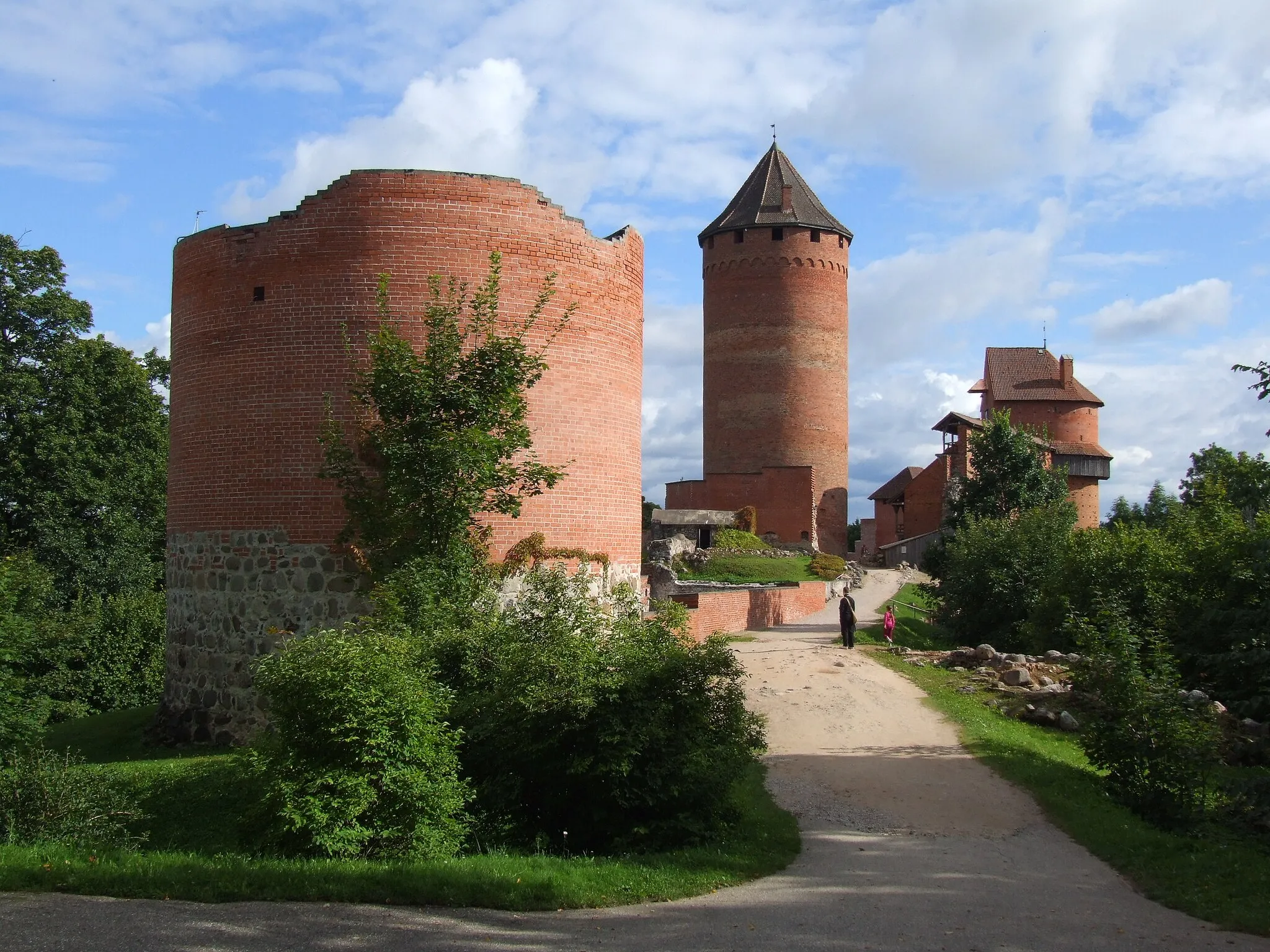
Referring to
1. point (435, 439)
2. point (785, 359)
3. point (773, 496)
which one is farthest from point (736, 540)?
point (435, 439)

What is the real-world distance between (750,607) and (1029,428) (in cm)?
2805

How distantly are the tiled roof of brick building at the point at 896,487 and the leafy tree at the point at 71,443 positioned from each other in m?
38.8

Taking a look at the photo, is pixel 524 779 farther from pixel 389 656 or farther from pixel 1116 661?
pixel 1116 661

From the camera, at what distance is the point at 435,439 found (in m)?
12.1

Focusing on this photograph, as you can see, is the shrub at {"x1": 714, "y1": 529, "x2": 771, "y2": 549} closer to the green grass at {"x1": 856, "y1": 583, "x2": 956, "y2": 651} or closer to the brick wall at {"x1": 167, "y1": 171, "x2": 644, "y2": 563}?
the green grass at {"x1": 856, "y1": 583, "x2": 956, "y2": 651}

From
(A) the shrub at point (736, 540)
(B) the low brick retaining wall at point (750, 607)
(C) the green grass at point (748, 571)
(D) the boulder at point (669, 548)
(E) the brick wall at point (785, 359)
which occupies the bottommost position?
(B) the low brick retaining wall at point (750, 607)

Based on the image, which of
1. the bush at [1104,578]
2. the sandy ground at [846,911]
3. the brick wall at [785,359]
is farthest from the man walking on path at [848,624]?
the brick wall at [785,359]

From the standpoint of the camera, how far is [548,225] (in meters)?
14.4

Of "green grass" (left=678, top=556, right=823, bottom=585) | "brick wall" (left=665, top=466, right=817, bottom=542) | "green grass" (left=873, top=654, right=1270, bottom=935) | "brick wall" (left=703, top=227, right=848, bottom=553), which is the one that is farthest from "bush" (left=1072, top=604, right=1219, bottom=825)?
"brick wall" (left=703, top=227, right=848, bottom=553)

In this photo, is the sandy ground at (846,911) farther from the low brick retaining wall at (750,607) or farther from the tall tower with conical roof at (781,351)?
the tall tower with conical roof at (781,351)

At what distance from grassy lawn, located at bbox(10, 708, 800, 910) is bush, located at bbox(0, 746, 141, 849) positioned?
0.55 m

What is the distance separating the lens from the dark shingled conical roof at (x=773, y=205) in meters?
48.1

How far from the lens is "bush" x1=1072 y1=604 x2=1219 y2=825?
34.3 feet

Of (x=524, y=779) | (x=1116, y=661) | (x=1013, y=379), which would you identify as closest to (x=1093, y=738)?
(x=1116, y=661)
